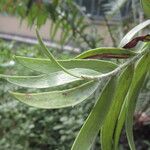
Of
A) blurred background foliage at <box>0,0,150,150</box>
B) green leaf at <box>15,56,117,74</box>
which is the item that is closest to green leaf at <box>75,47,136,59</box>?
green leaf at <box>15,56,117,74</box>

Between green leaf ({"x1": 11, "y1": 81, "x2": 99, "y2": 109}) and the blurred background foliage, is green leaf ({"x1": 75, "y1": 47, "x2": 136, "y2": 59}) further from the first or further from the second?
the blurred background foliage

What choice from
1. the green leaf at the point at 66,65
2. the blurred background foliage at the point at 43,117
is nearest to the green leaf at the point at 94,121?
the green leaf at the point at 66,65

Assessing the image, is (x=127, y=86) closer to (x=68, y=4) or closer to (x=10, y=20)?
(x=68, y=4)

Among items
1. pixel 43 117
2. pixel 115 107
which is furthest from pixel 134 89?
pixel 43 117

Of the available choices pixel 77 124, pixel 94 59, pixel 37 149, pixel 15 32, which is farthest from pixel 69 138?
pixel 15 32

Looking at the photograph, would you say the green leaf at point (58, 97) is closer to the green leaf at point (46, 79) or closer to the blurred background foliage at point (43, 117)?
the green leaf at point (46, 79)

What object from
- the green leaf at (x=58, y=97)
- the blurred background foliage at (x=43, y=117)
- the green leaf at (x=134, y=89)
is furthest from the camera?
the blurred background foliage at (x=43, y=117)
